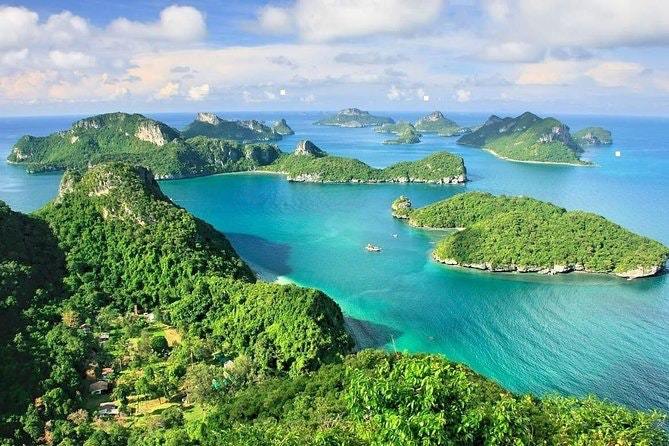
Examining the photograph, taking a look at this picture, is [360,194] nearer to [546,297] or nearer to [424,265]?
[424,265]

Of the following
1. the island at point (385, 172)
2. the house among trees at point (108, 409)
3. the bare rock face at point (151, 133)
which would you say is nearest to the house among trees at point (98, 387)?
the house among trees at point (108, 409)

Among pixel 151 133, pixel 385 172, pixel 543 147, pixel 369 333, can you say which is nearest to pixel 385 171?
pixel 385 172

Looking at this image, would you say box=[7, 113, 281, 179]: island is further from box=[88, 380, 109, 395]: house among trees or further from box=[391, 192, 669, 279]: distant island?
box=[88, 380, 109, 395]: house among trees

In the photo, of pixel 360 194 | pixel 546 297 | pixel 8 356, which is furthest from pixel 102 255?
pixel 360 194

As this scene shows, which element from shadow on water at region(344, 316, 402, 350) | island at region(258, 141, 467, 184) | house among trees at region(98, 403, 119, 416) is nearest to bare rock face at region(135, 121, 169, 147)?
island at region(258, 141, 467, 184)

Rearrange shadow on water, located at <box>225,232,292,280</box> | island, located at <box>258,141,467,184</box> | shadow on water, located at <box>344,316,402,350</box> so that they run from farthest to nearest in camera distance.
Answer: island, located at <box>258,141,467,184</box>
shadow on water, located at <box>225,232,292,280</box>
shadow on water, located at <box>344,316,402,350</box>
